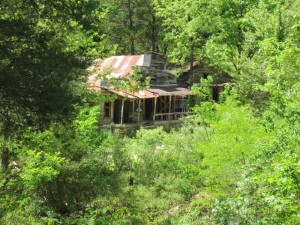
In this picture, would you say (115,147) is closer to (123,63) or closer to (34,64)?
(34,64)

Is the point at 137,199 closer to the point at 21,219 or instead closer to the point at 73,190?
the point at 73,190

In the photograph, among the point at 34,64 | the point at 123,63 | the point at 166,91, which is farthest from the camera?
the point at 123,63

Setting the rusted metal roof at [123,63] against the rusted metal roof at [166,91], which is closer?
the rusted metal roof at [166,91]

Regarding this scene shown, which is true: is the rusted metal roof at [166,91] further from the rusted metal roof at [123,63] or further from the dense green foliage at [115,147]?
the dense green foliage at [115,147]

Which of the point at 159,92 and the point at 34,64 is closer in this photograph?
the point at 34,64

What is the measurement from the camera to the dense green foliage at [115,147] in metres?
6.43

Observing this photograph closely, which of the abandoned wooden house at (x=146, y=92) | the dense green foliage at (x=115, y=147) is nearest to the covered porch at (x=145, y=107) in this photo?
the abandoned wooden house at (x=146, y=92)

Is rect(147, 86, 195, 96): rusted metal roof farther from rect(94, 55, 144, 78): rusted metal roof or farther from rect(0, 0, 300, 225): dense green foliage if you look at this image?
rect(0, 0, 300, 225): dense green foliage

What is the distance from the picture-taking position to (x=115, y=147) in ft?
43.2

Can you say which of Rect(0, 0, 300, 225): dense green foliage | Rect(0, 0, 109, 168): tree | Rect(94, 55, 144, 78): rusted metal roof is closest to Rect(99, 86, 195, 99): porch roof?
Rect(94, 55, 144, 78): rusted metal roof

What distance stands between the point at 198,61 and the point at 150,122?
10.6 metres

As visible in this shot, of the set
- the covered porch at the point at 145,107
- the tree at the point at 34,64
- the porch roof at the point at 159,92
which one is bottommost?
the covered porch at the point at 145,107

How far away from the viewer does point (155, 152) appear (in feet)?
46.4

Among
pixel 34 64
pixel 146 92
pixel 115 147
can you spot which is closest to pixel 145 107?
pixel 146 92
